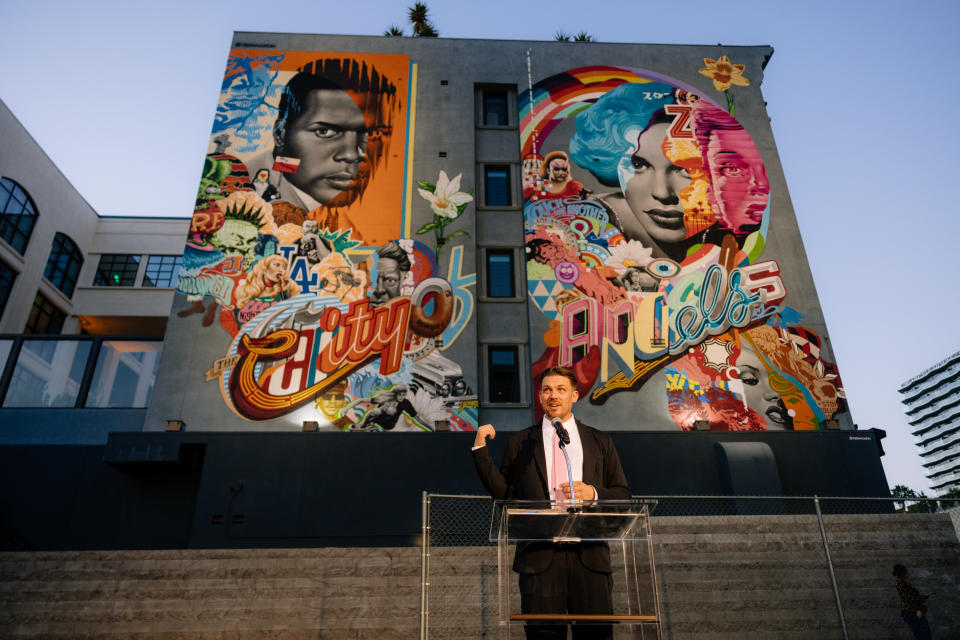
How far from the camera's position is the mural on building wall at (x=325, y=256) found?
58.3 ft

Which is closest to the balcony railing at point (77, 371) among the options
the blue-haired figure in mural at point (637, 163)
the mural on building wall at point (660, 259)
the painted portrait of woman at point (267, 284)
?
the painted portrait of woman at point (267, 284)

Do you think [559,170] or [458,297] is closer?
[458,297]

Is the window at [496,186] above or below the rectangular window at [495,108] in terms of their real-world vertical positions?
below

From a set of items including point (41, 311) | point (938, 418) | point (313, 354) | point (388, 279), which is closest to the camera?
point (313, 354)

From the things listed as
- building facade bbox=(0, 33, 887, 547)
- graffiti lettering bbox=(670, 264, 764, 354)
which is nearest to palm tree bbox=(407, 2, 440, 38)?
building facade bbox=(0, 33, 887, 547)

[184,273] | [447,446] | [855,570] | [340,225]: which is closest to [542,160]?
[340,225]

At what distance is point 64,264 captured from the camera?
2944cm

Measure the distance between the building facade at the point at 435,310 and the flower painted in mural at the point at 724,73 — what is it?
90mm

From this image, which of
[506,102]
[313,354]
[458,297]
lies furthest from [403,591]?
[506,102]

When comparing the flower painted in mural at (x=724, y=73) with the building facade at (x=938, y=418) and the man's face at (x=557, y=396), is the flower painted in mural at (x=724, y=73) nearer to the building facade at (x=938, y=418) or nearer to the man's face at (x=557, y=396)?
the man's face at (x=557, y=396)

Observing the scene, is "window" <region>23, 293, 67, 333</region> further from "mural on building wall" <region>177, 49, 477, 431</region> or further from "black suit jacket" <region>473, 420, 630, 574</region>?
"black suit jacket" <region>473, 420, 630, 574</region>

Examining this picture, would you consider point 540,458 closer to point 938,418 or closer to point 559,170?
point 559,170

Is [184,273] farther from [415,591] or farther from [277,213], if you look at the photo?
[415,591]

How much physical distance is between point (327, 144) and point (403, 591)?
50.6ft
